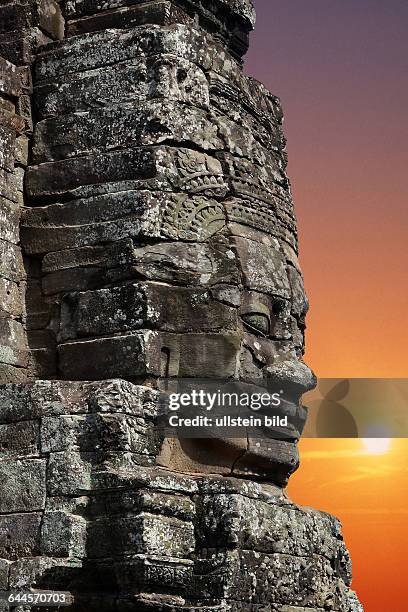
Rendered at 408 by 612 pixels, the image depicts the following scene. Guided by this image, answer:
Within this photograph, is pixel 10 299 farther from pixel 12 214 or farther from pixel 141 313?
pixel 141 313

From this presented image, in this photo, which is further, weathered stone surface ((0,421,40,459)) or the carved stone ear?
the carved stone ear

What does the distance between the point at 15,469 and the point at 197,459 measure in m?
1.29

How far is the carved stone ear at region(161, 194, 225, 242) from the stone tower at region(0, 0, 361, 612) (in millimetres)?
16

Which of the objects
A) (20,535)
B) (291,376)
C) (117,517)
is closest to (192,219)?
(291,376)

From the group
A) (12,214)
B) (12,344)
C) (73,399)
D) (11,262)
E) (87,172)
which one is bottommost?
(73,399)

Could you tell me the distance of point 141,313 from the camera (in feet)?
31.0

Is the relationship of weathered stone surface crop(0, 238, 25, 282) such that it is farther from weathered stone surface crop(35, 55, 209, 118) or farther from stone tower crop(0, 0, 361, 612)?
weathered stone surface crop(35, 55, 209, 118)

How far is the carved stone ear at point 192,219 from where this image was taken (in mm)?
9750

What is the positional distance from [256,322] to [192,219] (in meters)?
0.89

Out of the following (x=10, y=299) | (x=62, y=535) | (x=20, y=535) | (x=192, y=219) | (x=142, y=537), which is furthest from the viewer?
(x=10, y=299)

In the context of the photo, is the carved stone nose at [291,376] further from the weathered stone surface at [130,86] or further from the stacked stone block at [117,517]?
the weathered stone surface at [130,86]

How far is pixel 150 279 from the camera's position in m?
9.57

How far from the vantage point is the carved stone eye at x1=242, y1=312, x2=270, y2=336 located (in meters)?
9.90

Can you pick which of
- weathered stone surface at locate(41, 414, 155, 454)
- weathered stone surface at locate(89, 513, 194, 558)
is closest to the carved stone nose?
weathered stone surface at locate(41, 414, 155, 454)
